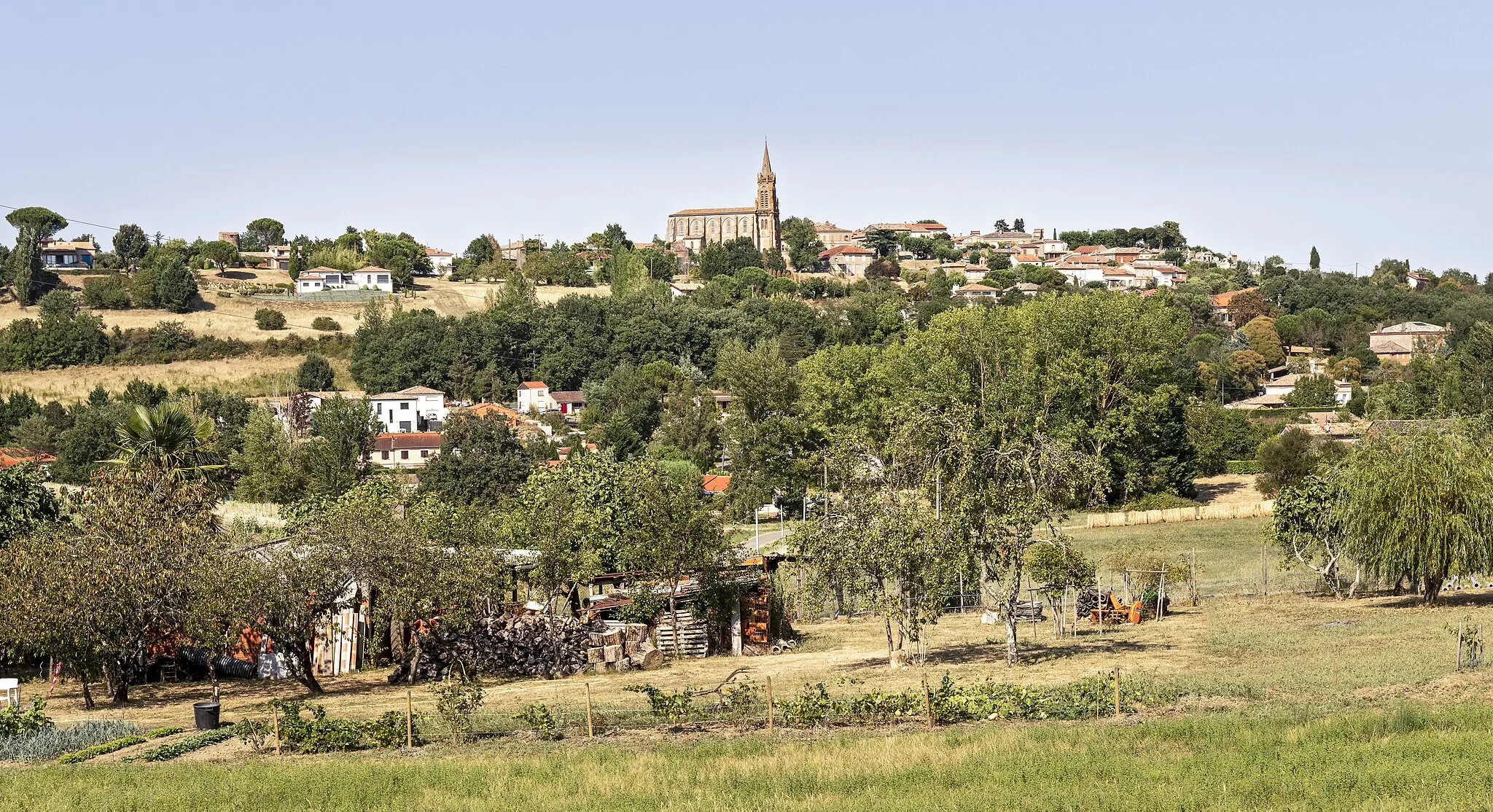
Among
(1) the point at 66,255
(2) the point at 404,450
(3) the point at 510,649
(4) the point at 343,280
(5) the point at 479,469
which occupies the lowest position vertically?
(2) the point at 404,450

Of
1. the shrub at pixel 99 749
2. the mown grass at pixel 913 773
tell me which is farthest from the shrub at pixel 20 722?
the mown grass at pixel 913 773

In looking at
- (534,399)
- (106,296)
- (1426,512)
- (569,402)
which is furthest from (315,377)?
(1426,512)

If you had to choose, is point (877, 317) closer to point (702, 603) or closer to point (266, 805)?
point (702, 603)

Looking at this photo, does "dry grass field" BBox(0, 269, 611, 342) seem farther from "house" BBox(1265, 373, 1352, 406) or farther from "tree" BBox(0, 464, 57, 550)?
"tree" BBox(0, 464, 57, 550)

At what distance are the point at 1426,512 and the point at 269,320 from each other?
122128 mm

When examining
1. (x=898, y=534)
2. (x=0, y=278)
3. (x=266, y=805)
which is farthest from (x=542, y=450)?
(x=0, y=278)

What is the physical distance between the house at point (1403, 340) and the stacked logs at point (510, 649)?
11766 centimetres

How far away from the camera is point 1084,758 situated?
67.4 feet

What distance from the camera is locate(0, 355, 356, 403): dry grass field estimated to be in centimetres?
11835

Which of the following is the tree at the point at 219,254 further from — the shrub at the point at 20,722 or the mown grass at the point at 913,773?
the mown grass at the point at 913,773

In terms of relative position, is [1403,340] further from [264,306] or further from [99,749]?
[99,749]

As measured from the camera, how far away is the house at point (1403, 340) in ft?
444

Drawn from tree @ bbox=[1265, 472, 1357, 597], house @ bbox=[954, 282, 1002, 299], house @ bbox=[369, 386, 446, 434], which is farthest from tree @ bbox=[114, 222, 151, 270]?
tree @ bbox=[1265, 472, 1357, 597]

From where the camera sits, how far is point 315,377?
124 m
